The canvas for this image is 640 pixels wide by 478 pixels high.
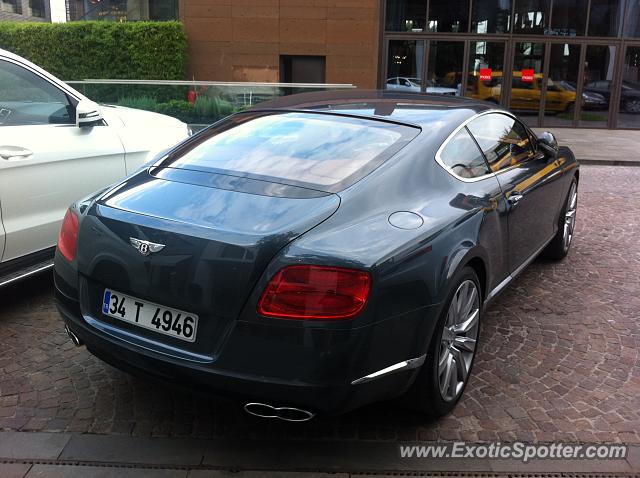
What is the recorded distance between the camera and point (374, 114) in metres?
3.51

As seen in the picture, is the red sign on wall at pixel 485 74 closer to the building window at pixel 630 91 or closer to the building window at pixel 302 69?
the building window at pixel 630 91

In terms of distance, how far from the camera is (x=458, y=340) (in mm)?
3049

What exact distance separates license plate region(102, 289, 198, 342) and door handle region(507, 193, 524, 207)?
2.12m

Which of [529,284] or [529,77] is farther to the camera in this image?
[529,77]

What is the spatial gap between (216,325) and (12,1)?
1473 inches

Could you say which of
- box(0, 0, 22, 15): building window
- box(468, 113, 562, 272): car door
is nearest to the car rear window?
box(468, 113, 562, 272): car door

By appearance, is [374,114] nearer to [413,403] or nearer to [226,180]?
[226,180]

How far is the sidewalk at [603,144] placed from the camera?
1257cm

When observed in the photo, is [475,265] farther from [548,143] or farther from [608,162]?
[608,162]

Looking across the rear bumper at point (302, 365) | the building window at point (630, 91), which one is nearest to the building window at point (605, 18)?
the building window at point (630, 91)

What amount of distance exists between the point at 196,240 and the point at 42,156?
214cm

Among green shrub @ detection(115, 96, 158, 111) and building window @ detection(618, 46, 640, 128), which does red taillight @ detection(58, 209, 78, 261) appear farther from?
building window @ detection(618, 46, 640, 128)

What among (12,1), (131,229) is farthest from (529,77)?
(12,1)

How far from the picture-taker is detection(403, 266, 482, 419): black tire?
2.73 meters
